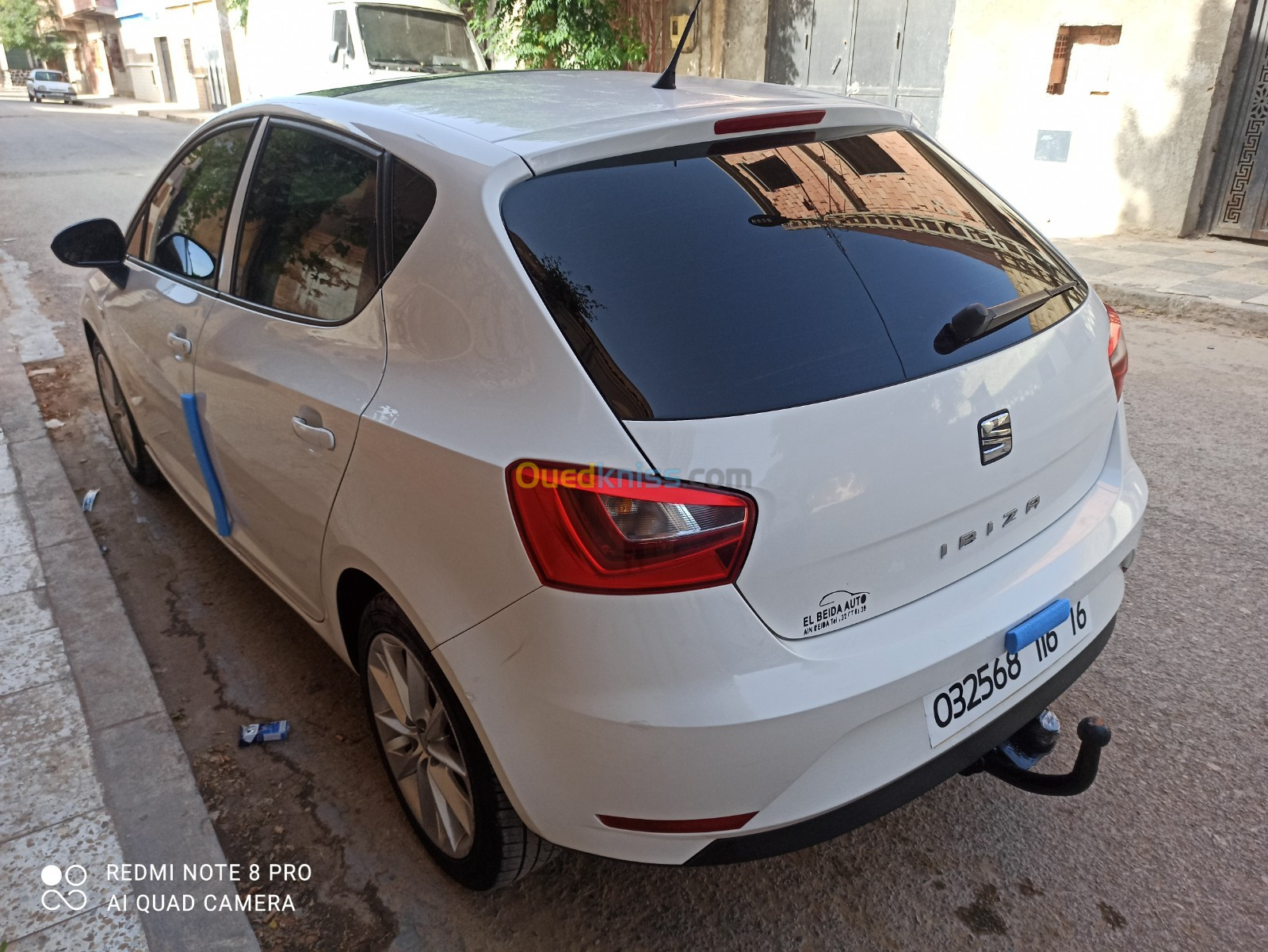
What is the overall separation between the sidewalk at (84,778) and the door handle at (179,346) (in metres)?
0.97

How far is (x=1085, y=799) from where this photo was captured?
241 centimetres

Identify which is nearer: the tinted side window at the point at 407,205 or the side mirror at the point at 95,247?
the tinted side window at the point at 407,205

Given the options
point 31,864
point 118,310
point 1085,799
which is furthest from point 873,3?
point 31,864

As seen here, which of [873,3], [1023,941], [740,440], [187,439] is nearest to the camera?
[740,440]

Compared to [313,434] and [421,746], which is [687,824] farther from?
[313,434]

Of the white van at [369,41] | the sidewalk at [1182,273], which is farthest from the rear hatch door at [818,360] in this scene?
the white van at [369,41]

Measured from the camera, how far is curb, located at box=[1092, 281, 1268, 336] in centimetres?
653

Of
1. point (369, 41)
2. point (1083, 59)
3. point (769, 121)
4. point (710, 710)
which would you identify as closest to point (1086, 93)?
point (1083, 59)

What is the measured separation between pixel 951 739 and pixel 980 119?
10.3 m

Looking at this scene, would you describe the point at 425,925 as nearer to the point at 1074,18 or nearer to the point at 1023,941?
the point at 1023,941

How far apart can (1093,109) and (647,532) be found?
9790mm

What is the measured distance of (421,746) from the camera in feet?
7.12

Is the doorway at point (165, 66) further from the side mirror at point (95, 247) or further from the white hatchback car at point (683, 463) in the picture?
the white hatchback car at point (683, 463)

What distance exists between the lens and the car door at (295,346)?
2.12m
